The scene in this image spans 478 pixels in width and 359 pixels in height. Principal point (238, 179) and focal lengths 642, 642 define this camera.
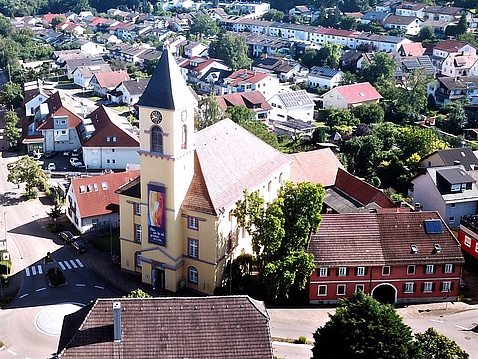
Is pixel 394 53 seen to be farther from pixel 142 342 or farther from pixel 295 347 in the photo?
pixel 142 342

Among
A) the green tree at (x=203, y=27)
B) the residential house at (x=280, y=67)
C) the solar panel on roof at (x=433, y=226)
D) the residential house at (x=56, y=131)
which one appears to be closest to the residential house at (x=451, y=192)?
the solar panel on roof at (x=433, y=226)

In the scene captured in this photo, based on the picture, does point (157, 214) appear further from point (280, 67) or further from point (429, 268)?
point (280, 67)

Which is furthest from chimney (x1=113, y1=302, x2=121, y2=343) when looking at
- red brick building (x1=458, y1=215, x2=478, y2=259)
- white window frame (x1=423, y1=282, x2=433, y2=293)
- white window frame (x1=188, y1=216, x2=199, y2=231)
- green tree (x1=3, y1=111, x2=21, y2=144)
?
green tree (x1=3, y1=111, x2=21, y2=144)

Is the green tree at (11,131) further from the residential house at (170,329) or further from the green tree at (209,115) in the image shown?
the residential house at (170,329)

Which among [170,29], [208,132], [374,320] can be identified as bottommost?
[170,29]

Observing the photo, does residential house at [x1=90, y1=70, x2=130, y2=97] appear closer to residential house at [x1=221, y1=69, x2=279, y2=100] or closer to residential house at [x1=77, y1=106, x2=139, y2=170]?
residential house at [x1=221, y1=69, x2=279, y2=100]

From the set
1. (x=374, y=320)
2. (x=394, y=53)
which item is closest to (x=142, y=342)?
(x=374, y=320)
